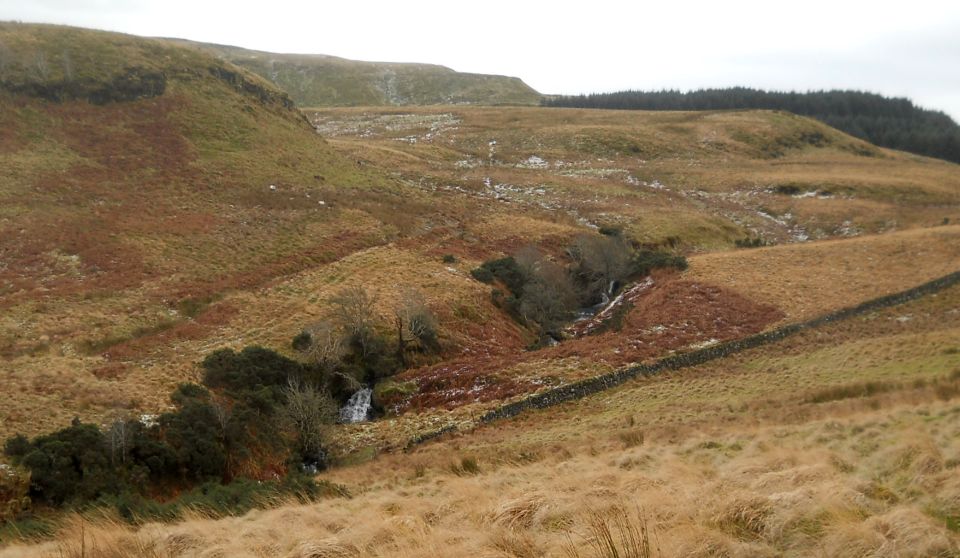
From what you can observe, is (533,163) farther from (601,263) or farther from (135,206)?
(135,206)

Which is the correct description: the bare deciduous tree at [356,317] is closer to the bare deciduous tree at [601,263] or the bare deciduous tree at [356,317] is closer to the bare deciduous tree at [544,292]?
the bare deciduous tree at [544,292]

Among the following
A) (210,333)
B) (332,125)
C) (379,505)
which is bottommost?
(210,333)

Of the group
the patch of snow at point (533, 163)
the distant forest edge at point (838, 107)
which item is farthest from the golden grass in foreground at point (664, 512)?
the distant forest edge at point (838, 107)

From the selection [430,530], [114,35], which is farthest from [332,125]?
[430,530]

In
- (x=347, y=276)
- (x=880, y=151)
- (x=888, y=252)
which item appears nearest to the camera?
(x=347, y=276)

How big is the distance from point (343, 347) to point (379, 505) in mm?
21431

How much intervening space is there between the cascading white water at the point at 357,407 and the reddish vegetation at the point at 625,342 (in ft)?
6.48

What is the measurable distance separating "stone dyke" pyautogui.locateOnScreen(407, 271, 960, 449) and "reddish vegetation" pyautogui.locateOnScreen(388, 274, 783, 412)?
189 cm

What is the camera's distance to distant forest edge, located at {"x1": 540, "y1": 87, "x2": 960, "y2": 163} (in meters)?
135

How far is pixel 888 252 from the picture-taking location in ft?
153

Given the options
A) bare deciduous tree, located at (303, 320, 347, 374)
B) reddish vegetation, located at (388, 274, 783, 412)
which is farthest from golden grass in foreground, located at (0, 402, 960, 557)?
bare deciduous tree, located at (303, 320, 347, 374)

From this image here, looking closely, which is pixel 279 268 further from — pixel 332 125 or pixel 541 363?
pixel 332 125

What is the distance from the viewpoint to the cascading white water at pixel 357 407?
28609 mm

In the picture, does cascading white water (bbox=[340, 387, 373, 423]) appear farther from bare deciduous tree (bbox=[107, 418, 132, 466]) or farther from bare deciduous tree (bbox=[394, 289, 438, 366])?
bare deciduous tree (bbox=[107, 418, 132, 466])
